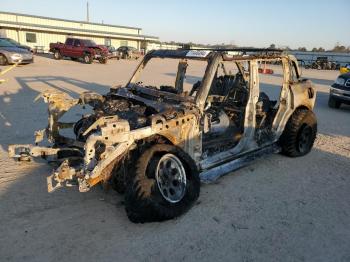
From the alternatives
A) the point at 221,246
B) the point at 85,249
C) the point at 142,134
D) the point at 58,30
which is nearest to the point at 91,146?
the point at 142,134

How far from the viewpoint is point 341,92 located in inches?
477

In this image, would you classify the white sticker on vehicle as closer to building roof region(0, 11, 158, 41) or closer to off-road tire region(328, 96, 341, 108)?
off-road tire region(328, 96, 341, 108)

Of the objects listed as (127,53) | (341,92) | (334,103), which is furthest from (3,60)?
(127,53)

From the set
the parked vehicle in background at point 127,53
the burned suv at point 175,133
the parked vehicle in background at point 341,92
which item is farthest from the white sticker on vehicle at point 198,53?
the parked vehicle in background at point 127,53

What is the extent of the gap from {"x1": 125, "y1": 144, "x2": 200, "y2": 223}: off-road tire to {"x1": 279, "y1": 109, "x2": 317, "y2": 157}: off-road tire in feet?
9.04

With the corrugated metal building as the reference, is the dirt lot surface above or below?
below

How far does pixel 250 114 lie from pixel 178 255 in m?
2.63

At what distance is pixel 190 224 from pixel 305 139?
3.56 m

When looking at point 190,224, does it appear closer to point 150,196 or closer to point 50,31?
point 150,196

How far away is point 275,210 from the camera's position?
14.3 ft

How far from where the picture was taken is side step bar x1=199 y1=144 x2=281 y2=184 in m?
4.74

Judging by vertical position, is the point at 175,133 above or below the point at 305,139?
above

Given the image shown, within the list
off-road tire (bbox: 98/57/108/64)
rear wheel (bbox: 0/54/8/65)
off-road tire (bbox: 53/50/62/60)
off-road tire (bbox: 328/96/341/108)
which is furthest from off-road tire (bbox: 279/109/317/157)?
off-road tire (bbox: 53/50/62/60)

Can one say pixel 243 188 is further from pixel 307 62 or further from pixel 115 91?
pixel 307 62
